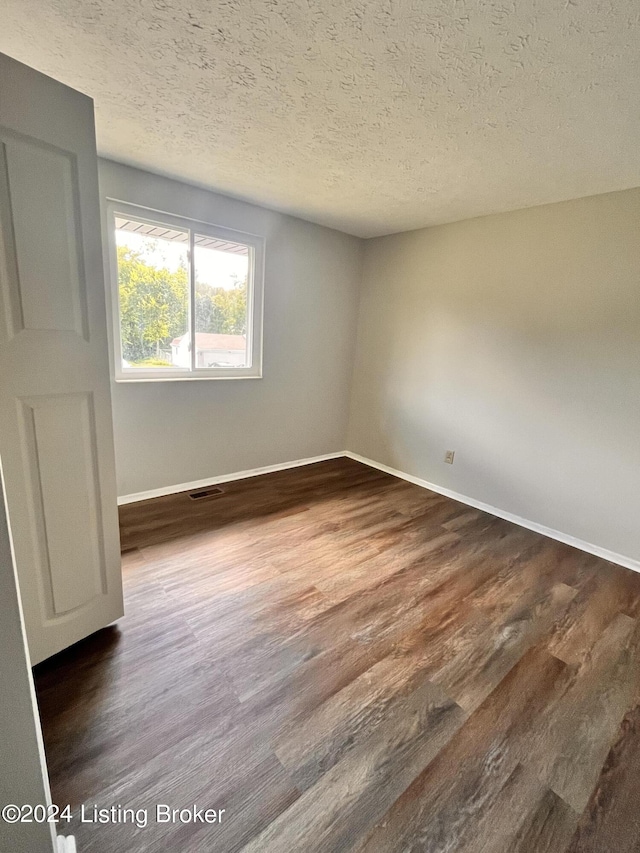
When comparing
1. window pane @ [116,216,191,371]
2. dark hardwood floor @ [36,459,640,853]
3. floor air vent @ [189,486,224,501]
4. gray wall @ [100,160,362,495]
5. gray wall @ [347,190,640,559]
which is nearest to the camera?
dark hardwood floor @ [36,459,640,853]

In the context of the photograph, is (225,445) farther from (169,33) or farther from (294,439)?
(169,33)

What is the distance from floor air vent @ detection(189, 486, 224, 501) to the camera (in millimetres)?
3019

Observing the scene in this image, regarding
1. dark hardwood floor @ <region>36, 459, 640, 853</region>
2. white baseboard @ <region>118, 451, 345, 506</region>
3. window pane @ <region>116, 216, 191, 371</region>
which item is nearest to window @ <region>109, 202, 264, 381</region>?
window pane @ <region>116, 216, 191, 371</region>

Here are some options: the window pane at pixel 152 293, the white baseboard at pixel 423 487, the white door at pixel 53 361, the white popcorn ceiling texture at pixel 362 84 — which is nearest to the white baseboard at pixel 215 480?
the white baseboard at pixel 423 487

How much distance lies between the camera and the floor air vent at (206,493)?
3.02 metres

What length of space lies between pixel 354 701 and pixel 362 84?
241 centimetres

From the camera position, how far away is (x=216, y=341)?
10.1ft

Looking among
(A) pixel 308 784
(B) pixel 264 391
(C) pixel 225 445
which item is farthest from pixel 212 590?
(B) pixel 264 391

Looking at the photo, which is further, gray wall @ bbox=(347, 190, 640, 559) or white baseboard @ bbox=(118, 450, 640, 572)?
white baseboard @ bbox=(118, 450, 640, 572)

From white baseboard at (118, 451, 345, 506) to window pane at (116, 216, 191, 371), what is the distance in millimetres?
991

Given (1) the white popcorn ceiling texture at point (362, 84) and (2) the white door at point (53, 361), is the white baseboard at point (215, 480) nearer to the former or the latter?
(2) the white door at point (53, 361)

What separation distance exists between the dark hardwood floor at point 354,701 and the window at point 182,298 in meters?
1.31

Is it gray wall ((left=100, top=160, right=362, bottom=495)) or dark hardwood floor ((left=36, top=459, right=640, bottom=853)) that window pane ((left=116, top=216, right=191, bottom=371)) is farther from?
dark hardwood floor ((left=36, top=459, right=640, bottom=853))

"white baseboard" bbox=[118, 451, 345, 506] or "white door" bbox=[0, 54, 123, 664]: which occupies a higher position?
"white door" bbox=[0, 54, 123, 664]
